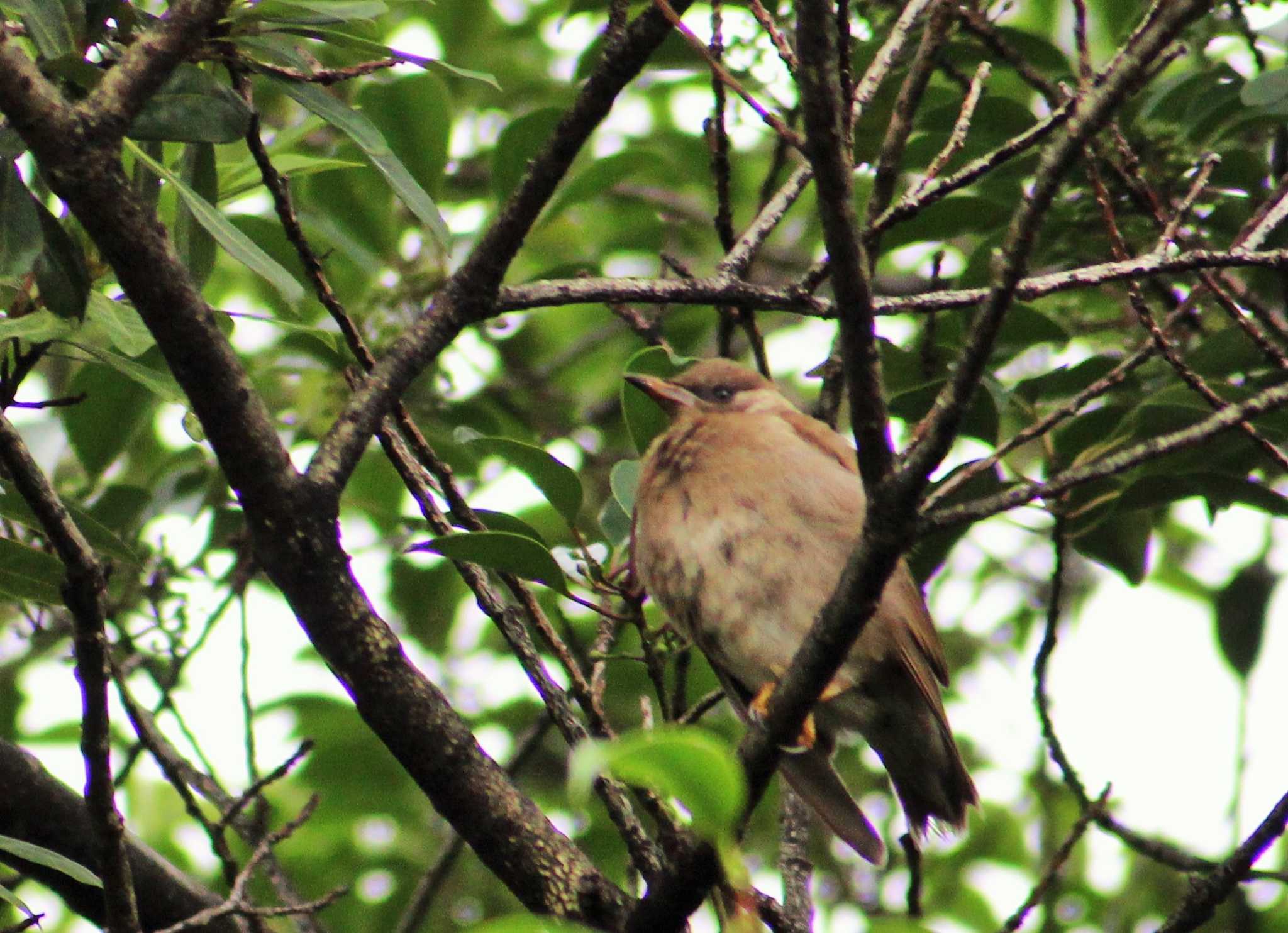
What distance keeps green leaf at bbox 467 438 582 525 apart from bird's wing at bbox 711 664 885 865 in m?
0.78

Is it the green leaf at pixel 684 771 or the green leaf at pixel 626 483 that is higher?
the green leaf at pixel 626 483

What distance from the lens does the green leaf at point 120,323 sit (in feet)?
9.53

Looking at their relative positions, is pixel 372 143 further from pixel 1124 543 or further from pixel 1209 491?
pixel 1124 543

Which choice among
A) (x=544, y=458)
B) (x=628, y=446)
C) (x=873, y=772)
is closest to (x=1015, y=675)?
(x=873, y=772)

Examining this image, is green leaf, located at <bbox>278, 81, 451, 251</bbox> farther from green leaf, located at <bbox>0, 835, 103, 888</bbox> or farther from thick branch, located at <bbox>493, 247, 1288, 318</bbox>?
green leaf, located at <bbox>0, 835, 103, 888</bbox>

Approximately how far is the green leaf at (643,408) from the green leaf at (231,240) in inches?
52.2

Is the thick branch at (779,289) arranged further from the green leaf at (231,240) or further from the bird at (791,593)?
the bird at (791,593)

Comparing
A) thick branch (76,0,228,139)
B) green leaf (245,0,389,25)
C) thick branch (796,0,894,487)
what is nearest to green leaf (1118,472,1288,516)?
Result: thick branch (796,0,894,487)

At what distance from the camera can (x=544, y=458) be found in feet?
11.3

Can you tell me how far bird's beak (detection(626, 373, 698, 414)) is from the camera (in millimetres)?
4043

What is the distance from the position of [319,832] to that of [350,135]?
3505 mm

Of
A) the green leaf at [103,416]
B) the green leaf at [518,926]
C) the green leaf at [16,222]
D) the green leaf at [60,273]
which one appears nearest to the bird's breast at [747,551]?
the green leaf at [103,416]

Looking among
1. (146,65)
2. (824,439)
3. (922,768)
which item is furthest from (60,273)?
(922,768)

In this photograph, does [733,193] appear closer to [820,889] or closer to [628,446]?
[628,446]
